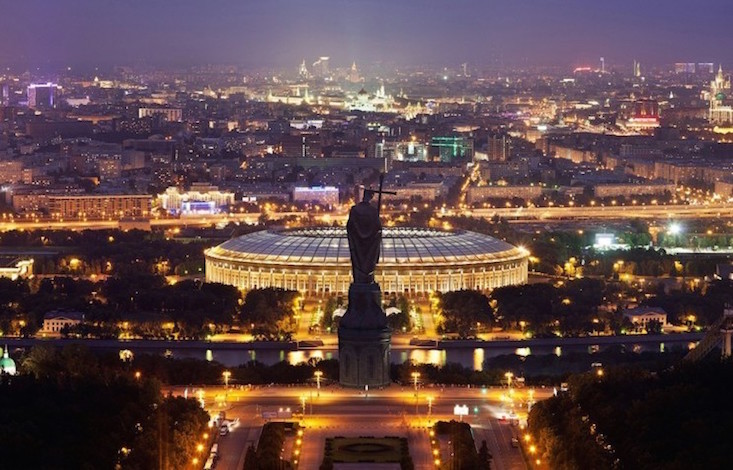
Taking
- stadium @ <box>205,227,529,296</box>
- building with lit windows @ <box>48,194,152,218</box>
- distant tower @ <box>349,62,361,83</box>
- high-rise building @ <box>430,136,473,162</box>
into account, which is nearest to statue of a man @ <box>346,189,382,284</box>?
stadium @ <box>205,227,529,296</box>

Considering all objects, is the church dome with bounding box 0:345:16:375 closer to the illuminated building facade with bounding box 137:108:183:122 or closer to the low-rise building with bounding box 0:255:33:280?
the low-rise building with bounding box 0:255:33:280

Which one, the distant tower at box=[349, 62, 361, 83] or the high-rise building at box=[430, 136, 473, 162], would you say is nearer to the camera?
the high-rise building at box=[430, 136, 473, 162]

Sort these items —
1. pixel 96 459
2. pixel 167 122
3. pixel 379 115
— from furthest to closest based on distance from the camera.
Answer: pixel 379 115
pixel 167 122
pixel 96 459

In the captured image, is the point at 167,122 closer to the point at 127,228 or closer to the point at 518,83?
the point at 127,228

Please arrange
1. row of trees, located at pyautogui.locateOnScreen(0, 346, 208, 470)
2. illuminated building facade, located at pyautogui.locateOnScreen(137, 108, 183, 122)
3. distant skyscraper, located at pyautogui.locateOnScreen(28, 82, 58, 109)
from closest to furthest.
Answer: row of trees, located at pyautogui.locateOnScreen(0, 346, 208, 470)
illuminated building facade, located at pyautogui.locateOnScreen(137, 108, 183, 122)
distant skyscraper, located at pyautogui.locateOnScreen(28, 82, 58, 109)

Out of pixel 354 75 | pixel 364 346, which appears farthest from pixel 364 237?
pixel 354 75


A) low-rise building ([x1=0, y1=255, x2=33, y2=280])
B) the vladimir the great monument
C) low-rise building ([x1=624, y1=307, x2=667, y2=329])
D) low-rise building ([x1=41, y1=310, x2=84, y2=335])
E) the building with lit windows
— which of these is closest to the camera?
the vladimir the great monument

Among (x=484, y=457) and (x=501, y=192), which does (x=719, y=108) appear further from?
(x=484, y=457)

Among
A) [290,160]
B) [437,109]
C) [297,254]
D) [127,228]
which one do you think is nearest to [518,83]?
[437,109]
